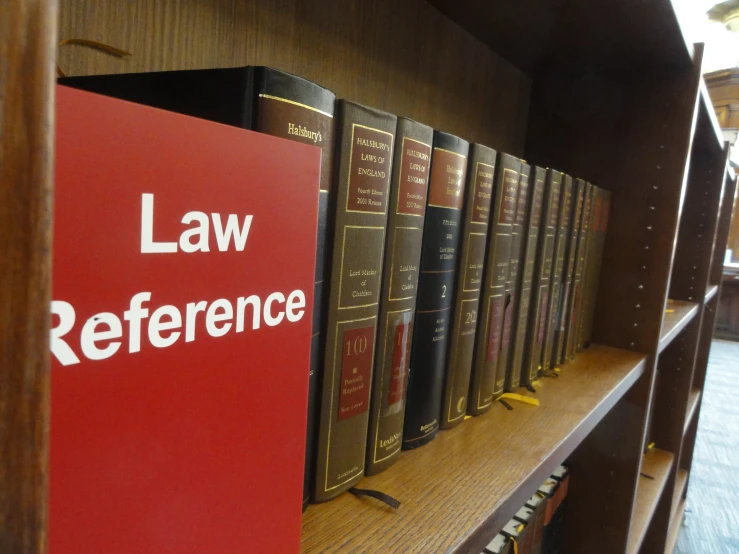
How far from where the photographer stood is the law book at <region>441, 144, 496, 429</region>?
522 mm

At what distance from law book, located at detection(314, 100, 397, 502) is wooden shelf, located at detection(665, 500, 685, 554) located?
62.4 inches

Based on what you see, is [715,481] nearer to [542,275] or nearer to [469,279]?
[542,275]

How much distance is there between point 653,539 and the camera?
1.46 m

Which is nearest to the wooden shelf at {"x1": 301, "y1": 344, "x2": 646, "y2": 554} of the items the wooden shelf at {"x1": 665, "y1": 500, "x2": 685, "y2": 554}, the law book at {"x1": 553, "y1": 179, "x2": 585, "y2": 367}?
the law book at {"x1": 553, "y1": 179, "x2": 585, "y2": 367}

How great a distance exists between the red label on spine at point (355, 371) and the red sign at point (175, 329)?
5.8 inches

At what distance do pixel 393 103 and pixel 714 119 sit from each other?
86cm

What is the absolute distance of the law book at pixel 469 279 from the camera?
1.71 feet

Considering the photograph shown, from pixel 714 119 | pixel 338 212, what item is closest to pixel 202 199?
pixel 338 212

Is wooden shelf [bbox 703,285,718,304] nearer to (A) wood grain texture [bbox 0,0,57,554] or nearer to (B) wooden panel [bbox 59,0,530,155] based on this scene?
(B) wooden panel [bbox 59,0,530,155]

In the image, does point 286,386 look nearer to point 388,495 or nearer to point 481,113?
point 388,495

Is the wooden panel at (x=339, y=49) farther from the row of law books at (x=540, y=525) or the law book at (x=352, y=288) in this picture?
the row of law books at (x=540, y=525)

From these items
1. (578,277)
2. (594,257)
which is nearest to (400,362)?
(578,277)

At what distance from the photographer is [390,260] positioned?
0.42 metres

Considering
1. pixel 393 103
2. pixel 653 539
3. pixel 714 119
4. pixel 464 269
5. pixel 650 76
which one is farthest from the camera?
pixel 653 539
